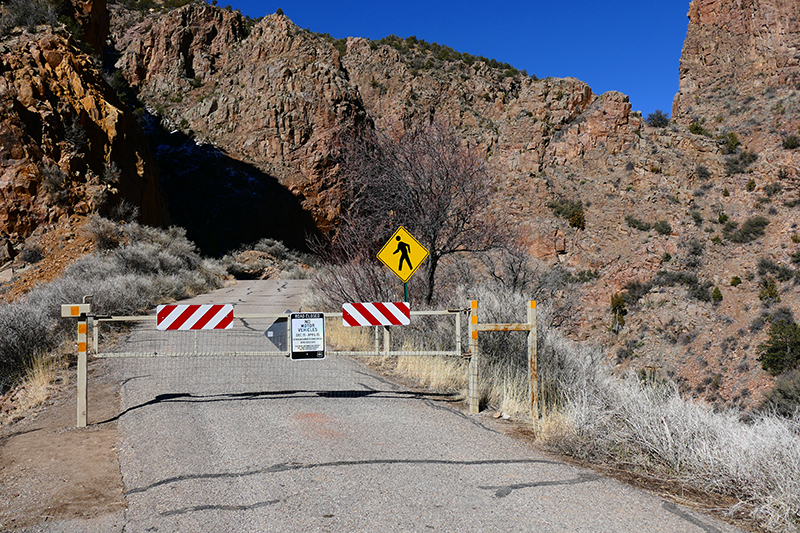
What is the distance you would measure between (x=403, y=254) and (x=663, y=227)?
42.2 m

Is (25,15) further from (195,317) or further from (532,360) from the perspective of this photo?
(532,360)

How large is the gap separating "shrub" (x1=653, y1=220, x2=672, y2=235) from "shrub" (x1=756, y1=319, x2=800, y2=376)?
→ 1371 cm

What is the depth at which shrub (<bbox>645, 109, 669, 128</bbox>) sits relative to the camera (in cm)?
5806

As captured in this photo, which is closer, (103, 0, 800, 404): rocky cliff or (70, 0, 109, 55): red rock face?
(70, 0, 109, 55): red rock face

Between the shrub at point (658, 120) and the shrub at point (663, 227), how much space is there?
15.0m

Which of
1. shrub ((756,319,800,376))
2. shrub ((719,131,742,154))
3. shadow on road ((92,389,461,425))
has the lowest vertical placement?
shrub ((756,319,800,376))

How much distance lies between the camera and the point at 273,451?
5.20 meters

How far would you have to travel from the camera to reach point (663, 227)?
45938 mm

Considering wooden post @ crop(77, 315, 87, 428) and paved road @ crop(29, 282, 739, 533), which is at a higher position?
wooden post @ crop(77, 315, 87, 428)

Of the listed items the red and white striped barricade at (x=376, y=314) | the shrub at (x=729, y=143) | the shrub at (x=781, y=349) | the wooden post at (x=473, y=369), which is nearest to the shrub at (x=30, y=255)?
the red and white striped barricade at (x=376, y=314)

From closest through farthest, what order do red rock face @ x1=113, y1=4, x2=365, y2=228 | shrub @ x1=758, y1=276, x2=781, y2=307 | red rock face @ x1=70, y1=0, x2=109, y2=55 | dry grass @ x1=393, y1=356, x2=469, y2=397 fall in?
1. dry grass @ x1=393, y1=356, x2=469, y2=397
2. shrub @ x1=758, y1=276, x2=781, y2=307
3. red rock face @ x1=70, y1=0, x2=109, y2=55
4. red rock face @ x1=113, y1=4, x2=365, y2=228

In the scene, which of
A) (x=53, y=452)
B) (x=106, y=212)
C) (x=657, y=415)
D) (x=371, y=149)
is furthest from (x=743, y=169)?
(x=53, y=452)

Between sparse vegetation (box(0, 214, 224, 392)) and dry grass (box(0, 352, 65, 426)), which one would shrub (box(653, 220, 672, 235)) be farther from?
dry grass (box(0, 352, 65, 426))

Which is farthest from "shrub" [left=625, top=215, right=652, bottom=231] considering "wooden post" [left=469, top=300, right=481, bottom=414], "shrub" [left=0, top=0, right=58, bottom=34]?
"wooden post" [left=469, top=300, right=481, bottom=414]
